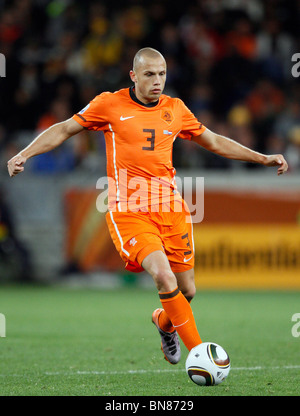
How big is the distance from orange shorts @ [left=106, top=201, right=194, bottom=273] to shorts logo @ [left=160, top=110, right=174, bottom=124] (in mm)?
731

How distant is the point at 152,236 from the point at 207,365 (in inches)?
45.7

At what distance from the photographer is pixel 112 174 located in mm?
6641

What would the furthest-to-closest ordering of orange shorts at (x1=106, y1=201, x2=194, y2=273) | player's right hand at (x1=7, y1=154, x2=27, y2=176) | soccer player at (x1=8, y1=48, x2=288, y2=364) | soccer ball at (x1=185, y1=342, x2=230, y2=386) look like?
→ soccer player at (x1=8, y1=48, x2=288, y2=364), orange shorts at (x1=106, y1=201, x2=194, y2=273), player's right hand at (x1=7, y1=154, x2=27, y2=176), soccer ball at (x1=185, y1=342, x2=230, y2=386)

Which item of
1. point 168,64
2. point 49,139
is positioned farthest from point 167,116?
point 168,64

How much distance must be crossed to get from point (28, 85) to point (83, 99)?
4.67ft

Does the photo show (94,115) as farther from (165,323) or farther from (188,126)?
(165,323)

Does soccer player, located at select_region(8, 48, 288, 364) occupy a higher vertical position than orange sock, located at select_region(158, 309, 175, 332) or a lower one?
higher

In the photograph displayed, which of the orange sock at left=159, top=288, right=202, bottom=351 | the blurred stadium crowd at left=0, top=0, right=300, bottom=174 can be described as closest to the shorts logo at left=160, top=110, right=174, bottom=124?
the orange sock at left=159, top=288, right=202, bottom=351

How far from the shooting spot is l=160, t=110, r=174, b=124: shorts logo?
21.9ft

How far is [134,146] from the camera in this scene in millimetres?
6520

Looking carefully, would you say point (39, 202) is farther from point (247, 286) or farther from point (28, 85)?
point (247, 286)

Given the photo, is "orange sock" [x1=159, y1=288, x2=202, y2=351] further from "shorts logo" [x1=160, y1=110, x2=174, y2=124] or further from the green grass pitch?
"shorts logo" [x1=160, y1=110, x2=174, y2=124]
